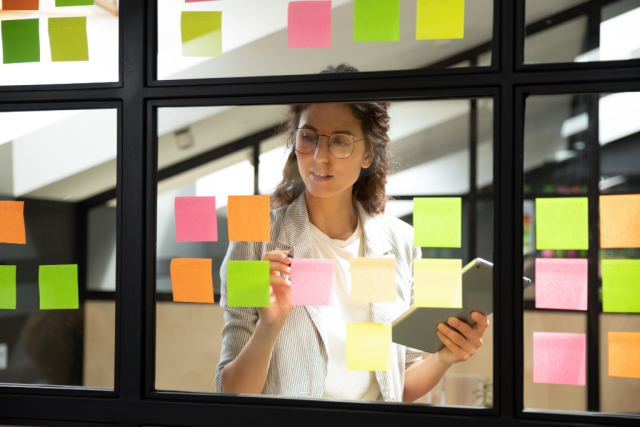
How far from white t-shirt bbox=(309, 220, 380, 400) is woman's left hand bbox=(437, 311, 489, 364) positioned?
0.68 feet

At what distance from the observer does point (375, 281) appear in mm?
1308

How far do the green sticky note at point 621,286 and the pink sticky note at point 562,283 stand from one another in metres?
0.05

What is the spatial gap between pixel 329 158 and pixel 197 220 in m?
0.42

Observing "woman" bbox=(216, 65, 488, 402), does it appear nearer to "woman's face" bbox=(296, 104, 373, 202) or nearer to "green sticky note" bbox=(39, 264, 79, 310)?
"woman's face" bbox=(296, 104, 373, 202)

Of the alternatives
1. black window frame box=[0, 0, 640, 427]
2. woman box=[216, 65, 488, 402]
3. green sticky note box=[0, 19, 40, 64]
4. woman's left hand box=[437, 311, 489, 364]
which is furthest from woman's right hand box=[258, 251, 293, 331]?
green sticky note box=[0, 19, 40, 64]

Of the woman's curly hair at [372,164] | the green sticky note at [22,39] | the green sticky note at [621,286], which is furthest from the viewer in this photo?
the green sticky note at [22,39]

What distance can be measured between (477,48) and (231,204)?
2.60ft

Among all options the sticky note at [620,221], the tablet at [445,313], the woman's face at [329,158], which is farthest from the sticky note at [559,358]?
the woman's face at [329,158]

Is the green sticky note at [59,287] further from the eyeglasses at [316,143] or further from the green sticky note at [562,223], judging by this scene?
the green sticky note at [562,223]

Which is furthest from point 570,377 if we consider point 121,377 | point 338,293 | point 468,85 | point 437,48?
point 121,377

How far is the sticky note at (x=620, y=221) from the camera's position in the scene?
122 cm

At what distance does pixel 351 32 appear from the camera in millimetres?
1306

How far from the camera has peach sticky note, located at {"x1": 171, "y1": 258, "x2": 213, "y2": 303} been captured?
1.36 meters

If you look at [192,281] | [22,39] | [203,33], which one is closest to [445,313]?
[192,281]
